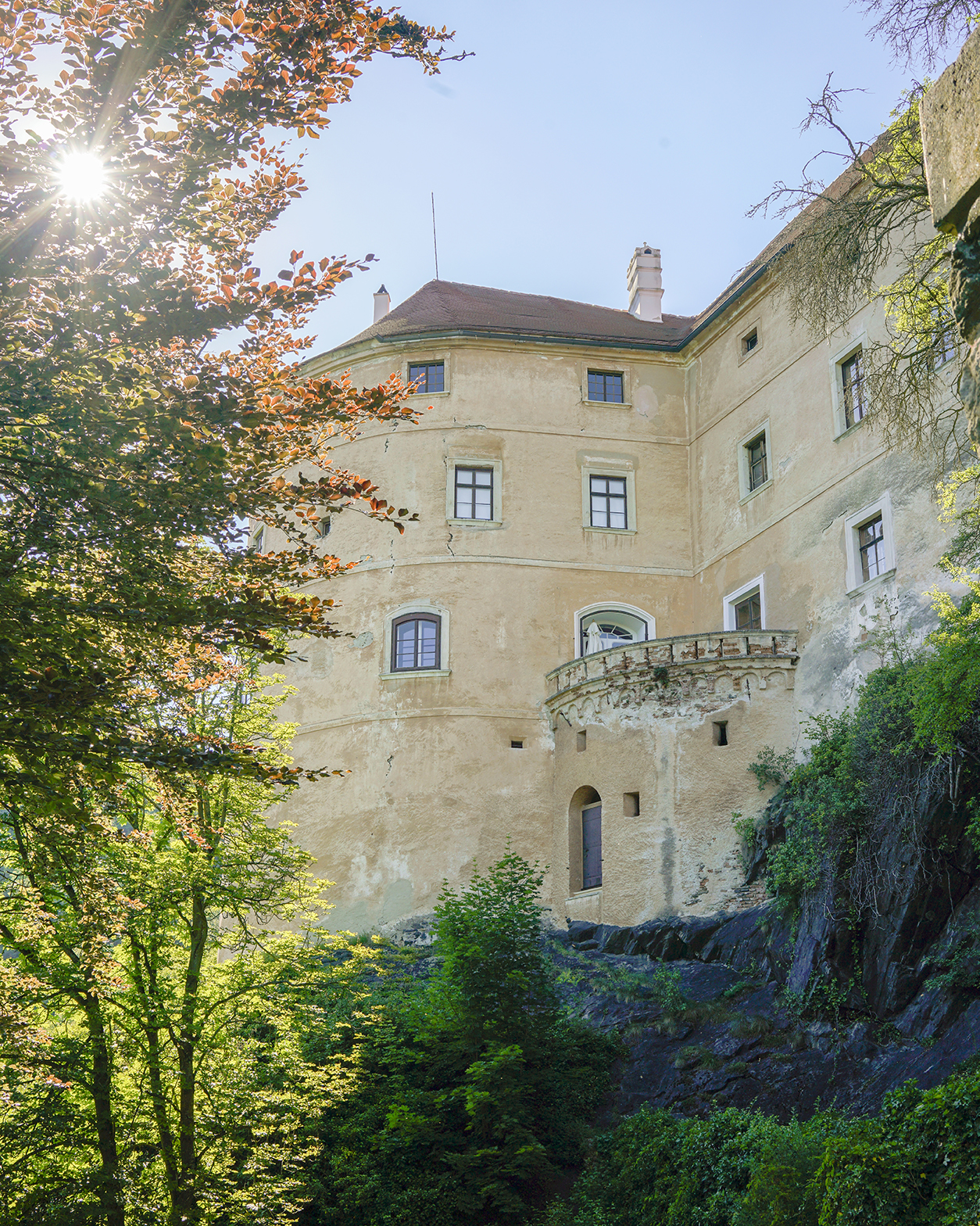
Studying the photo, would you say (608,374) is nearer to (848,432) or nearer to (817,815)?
(848,432)

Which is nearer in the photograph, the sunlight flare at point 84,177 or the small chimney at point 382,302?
the sunlight flare at point 84,177

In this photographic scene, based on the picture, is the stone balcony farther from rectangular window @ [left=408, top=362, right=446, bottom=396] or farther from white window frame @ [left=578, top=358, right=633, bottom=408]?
rectangular window @ [left=408, top=362, right=446, bottom=396]

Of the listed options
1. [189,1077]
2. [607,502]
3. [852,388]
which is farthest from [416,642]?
[189,1077]

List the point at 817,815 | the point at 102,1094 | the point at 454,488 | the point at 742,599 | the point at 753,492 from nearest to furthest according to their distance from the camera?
the point at 102,1094 → the point at 817,815 → the point at 742,599 → the point at 753,492 → the point at 454,488

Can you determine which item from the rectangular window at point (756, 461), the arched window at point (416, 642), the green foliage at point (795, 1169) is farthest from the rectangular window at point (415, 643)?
the green foliage at point (795, 1169)

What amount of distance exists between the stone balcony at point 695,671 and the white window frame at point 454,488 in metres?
5.08

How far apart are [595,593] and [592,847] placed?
19.3 feet

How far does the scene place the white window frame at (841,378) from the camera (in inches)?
919

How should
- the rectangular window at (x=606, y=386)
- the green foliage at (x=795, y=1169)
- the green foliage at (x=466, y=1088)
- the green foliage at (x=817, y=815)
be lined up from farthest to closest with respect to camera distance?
the rectangular window at (x=606, y=386), the green foliage at (x=817, y=815), the green foliage at (x=466, y=1088), the green foliage at (x=795, y=1169)

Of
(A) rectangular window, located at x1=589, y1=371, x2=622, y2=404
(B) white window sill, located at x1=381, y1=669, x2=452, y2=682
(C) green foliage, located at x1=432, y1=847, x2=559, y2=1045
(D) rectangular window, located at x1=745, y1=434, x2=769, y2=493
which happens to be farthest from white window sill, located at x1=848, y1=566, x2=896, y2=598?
(A) rectangular window, located at x1=589, y1=371, x2=622, y2=404

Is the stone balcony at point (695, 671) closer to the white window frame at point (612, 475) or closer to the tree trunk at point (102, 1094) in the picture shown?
the white window frame at point (612, 475)

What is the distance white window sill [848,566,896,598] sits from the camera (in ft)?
69.1

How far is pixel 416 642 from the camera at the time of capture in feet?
88.4

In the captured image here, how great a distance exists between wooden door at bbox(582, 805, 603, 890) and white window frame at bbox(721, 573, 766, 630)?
15.5 ft
